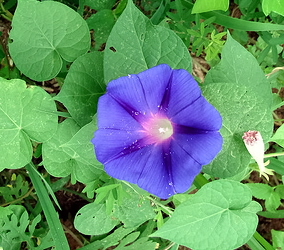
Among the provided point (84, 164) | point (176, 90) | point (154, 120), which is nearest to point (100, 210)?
point (84, 164)

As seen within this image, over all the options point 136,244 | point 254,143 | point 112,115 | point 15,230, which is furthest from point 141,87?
point 15,230

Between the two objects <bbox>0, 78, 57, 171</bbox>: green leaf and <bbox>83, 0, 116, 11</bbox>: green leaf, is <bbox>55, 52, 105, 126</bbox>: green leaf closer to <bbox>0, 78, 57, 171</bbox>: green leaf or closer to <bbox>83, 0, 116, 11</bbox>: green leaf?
<bbox>0, 78, 57, 171</bbox>: green leaf

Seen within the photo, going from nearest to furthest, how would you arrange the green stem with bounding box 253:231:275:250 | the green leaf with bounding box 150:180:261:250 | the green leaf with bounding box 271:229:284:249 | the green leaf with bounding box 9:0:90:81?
the green leaf with bounding box 150:180:261:250 → the green leaf with bounding box 9:0:90:81 → the green stem with bounding box 253:231:275:250 → the green leaf with bounding box 271:229:284:249

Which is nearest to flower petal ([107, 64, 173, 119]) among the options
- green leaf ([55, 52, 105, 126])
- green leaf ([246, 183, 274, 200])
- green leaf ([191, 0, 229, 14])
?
green leaf ([55, 52, 105, 126])

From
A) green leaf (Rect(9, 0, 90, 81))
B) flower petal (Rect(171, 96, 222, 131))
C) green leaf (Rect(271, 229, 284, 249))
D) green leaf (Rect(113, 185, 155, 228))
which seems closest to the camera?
flower petal (Rect(171, 96, 222, 131))

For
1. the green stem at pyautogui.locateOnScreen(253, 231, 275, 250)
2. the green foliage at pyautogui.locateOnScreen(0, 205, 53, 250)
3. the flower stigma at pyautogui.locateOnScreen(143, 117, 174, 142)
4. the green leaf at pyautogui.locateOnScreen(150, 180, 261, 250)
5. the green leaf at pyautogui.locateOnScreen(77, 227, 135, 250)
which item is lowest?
the green foliage at pyautogui.locateOnScreen(0, 205, 53, 250)

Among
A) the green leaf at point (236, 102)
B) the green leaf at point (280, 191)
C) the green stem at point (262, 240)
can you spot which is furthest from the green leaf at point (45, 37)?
the green leaf at point (280, 191)

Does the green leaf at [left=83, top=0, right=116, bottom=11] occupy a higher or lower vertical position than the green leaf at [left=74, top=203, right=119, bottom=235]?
higher
